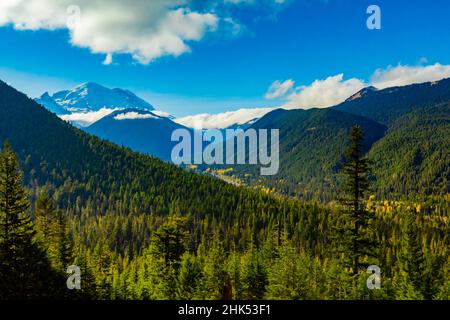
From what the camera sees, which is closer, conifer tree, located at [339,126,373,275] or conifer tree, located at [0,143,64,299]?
conifer tree, located at [339,126,373,275]

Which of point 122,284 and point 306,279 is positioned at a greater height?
point 306,279

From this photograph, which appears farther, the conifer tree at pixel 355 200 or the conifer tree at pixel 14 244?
the conifer tree at pixel 14 244

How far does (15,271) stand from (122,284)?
15.0 m

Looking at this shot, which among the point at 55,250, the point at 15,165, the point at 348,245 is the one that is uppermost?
the point at 15,165

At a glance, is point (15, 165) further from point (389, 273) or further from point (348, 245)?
point (389, 273)

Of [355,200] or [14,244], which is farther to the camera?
[14,244]

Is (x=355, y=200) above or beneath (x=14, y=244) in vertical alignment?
above
